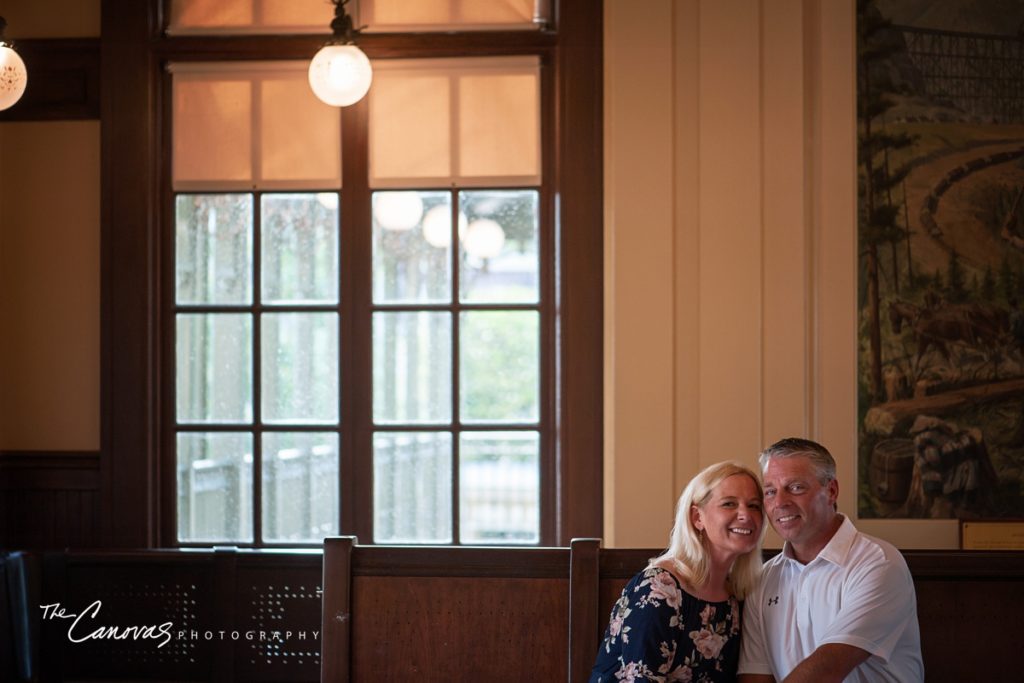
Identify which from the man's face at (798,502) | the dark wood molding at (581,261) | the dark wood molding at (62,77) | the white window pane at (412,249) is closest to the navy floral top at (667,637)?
the man's face at (798,502)

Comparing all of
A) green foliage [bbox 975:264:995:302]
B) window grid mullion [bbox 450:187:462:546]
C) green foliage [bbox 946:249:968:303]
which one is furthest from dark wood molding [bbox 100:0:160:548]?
green foliage [bbox 975:264:995:302]

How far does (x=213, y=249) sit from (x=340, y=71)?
123 centimetres

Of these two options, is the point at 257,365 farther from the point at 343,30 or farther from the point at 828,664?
the point at 828,664

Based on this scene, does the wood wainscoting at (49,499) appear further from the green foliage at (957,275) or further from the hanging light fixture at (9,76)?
the green foliage at (957,275)

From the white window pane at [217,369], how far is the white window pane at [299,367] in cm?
9

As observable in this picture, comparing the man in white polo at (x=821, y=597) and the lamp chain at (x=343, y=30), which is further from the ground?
the lamp chain at (x=343, y=30)

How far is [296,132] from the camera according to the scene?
477 cm

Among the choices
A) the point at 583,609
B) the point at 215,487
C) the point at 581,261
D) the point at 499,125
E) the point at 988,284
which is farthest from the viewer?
the point at 215,487

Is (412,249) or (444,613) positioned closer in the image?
(444,613)

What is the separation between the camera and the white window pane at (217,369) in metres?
4.80

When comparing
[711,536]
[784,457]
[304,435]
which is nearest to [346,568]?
[711,536]

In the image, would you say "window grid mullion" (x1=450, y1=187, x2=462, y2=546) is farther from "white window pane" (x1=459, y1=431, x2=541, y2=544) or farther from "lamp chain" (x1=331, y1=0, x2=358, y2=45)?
"lamp chain" (x1=331, y1=0, x2=358, y2=45)

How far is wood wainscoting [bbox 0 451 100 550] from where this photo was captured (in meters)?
4.77

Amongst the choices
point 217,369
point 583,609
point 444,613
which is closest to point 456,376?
point 217,369
